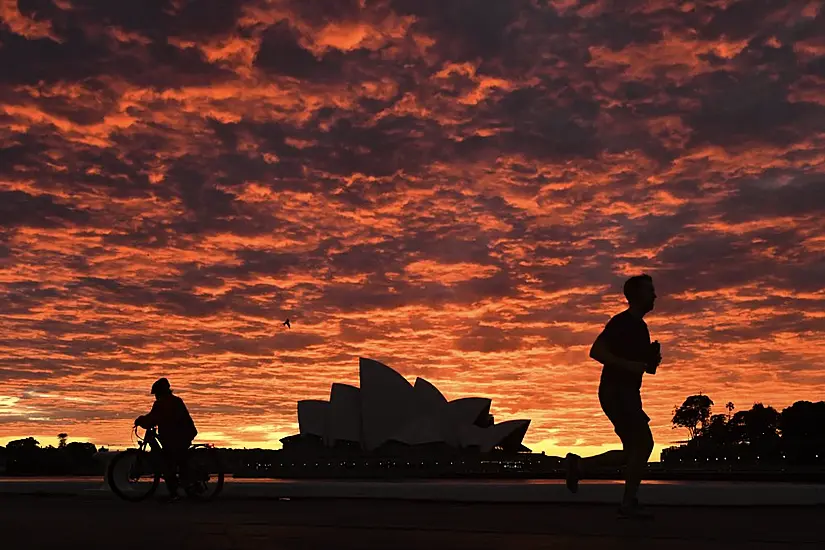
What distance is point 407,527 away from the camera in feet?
27.2

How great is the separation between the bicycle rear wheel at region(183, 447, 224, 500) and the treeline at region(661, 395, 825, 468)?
227 feet

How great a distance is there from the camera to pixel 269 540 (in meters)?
6.95

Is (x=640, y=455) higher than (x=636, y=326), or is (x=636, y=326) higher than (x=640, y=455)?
(x=636, y=326)

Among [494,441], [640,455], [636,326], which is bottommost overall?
[640,455]

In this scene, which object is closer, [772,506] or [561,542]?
[561,542]

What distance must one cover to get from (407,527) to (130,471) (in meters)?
7.61

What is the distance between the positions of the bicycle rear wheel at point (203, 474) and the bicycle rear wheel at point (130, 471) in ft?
1.72

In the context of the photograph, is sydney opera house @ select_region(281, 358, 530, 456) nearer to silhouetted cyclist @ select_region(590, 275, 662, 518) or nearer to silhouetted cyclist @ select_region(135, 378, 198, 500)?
silhouetted cyclist @ select_region(135, 378, 198, 500)

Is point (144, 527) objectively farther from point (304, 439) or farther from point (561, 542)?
point (304, 439)

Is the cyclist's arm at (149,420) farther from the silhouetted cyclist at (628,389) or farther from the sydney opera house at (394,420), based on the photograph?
the sydney opera house at (394,420)

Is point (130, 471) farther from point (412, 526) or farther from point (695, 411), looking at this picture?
point (695, 411)

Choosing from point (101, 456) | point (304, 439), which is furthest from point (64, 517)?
point (304, 439)

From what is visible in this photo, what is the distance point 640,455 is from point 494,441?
299 feet

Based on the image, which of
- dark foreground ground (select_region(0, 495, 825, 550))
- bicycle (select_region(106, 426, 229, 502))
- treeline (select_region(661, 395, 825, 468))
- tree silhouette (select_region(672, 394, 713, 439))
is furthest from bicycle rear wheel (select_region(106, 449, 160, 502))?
tree silhouette (select_region(672, 394, 713, 439))
